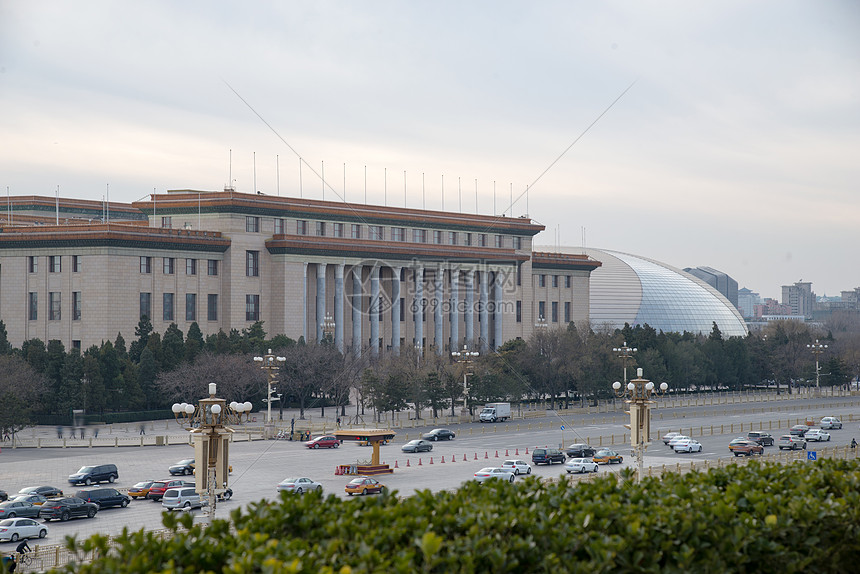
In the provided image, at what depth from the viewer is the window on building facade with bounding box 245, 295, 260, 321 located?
72.8 meters

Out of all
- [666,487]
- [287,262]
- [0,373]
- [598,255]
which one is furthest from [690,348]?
[666,487]

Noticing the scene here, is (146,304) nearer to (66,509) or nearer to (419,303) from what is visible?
(419,303)

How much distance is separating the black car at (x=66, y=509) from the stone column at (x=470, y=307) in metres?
56.1

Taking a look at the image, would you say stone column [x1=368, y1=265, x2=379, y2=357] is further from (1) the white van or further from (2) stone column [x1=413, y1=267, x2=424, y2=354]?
(1) the white van

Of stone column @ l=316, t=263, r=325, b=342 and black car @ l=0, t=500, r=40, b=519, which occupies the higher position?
stone column @ l=316, t=263, r=325, b=342

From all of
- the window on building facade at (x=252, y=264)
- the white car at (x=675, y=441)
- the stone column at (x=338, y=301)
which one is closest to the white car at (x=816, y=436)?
the white car at (x=675, y=441)

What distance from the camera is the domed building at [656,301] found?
10862cm

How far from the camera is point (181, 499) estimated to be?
29.5m

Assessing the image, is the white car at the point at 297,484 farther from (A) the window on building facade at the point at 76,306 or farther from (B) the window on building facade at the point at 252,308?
(B) the window on building facade at the point at 252,308

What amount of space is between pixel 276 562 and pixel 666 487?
212 inches

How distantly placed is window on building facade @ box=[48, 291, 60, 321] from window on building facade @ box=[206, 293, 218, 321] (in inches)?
398

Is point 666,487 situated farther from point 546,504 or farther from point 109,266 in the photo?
point 109,266

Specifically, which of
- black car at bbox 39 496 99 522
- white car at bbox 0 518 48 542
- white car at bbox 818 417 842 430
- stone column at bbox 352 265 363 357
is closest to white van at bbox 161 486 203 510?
black car at bbox 39 496 99 522

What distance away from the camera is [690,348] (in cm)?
8006
